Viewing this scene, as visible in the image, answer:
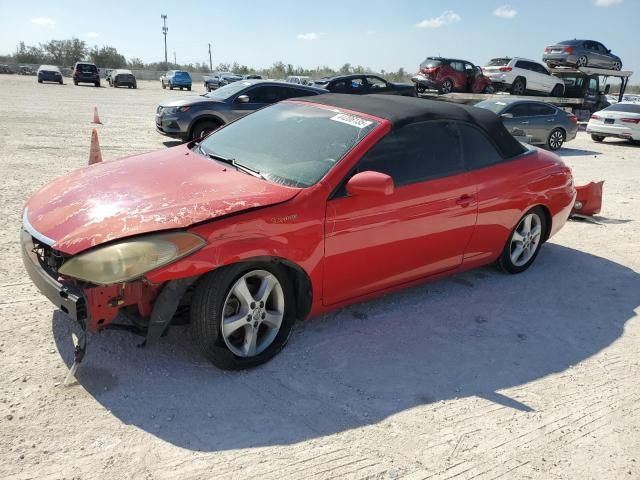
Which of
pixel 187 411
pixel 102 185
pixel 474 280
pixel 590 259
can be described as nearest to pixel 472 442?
pixel 187 411

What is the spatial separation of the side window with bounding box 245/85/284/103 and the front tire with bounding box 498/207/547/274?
771 centimetres

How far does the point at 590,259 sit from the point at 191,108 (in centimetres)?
807

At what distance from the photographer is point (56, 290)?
288 centimetres

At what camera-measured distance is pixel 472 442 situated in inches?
110

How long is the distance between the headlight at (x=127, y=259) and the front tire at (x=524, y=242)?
10.8ft

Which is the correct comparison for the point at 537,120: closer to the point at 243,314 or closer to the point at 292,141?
the point at 292,141

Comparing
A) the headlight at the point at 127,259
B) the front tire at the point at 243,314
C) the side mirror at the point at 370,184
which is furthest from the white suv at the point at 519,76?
the headlight at the point at 127,259

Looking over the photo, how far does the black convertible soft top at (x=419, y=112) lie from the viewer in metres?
4.04

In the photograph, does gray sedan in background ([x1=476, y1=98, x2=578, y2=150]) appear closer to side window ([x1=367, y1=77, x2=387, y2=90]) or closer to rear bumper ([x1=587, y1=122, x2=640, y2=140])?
rear bumper ([x1=587, y1=122, x2=640, y2=140])

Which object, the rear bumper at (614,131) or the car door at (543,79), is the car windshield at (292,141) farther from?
the car door at (543,79)

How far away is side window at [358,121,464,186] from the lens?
375 centimetres

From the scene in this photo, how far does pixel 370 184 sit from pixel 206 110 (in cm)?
834

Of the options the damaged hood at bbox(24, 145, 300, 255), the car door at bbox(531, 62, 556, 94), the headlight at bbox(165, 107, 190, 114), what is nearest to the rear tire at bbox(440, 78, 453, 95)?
the car door at bbox(531, 62, 556, 94)

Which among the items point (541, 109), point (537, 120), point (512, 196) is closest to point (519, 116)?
point (537, 120)
